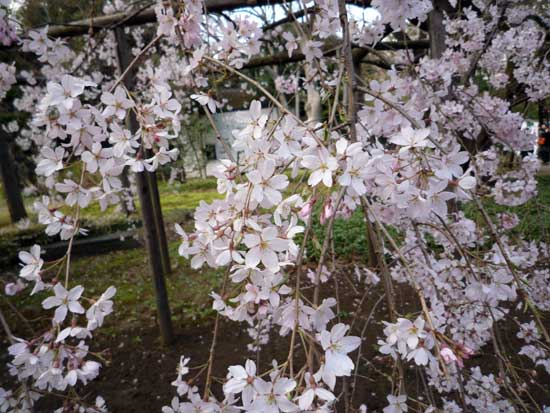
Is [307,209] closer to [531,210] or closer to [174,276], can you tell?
[531,210]

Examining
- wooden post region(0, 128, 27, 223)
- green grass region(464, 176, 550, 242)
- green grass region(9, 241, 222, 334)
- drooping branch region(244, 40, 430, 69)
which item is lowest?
green grass region(9, 241, 222, 334)

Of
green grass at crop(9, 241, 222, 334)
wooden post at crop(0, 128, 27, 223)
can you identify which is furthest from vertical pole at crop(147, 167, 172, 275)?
wooden post at crop(0, 128, 27, 223)

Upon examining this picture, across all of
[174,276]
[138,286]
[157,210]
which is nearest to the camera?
[157,210]

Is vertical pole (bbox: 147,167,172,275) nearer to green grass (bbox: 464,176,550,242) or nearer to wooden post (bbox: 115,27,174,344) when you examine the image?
wooden post (bbox: 115,27,174,344)

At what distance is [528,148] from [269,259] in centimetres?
300

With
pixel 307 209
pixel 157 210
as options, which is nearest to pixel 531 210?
pixel 307 209

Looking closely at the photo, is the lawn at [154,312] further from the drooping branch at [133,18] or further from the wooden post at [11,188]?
the wooden post at [11,188]

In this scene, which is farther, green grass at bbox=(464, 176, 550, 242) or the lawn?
the lawn

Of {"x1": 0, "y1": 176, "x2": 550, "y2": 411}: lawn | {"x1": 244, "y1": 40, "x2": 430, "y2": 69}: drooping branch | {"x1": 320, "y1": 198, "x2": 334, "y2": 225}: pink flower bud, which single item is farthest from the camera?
{"x1": 244, "y1": 40, "x2": 430, "y2": 69}: drooping branch

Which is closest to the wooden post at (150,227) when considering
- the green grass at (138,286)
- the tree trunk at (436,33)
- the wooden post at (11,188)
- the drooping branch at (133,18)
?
the drooping branch at (133,18)

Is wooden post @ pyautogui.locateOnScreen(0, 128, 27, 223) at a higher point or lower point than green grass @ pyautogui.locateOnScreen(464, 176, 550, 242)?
lower

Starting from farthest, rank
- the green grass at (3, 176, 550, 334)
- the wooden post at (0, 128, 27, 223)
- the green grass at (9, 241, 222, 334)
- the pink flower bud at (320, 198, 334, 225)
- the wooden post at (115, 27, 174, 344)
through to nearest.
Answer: the wooden post at (0, 128, 27, 223) → the green grass at (9, 241, 222, 334) → the green grass at (3, 176, 550, 334) → the wooden post at (115, 27, 174, 344) → the pink flower bud at (320, 198, 334, 225)

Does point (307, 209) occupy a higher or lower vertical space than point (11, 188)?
higher

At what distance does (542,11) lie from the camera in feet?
10.9
